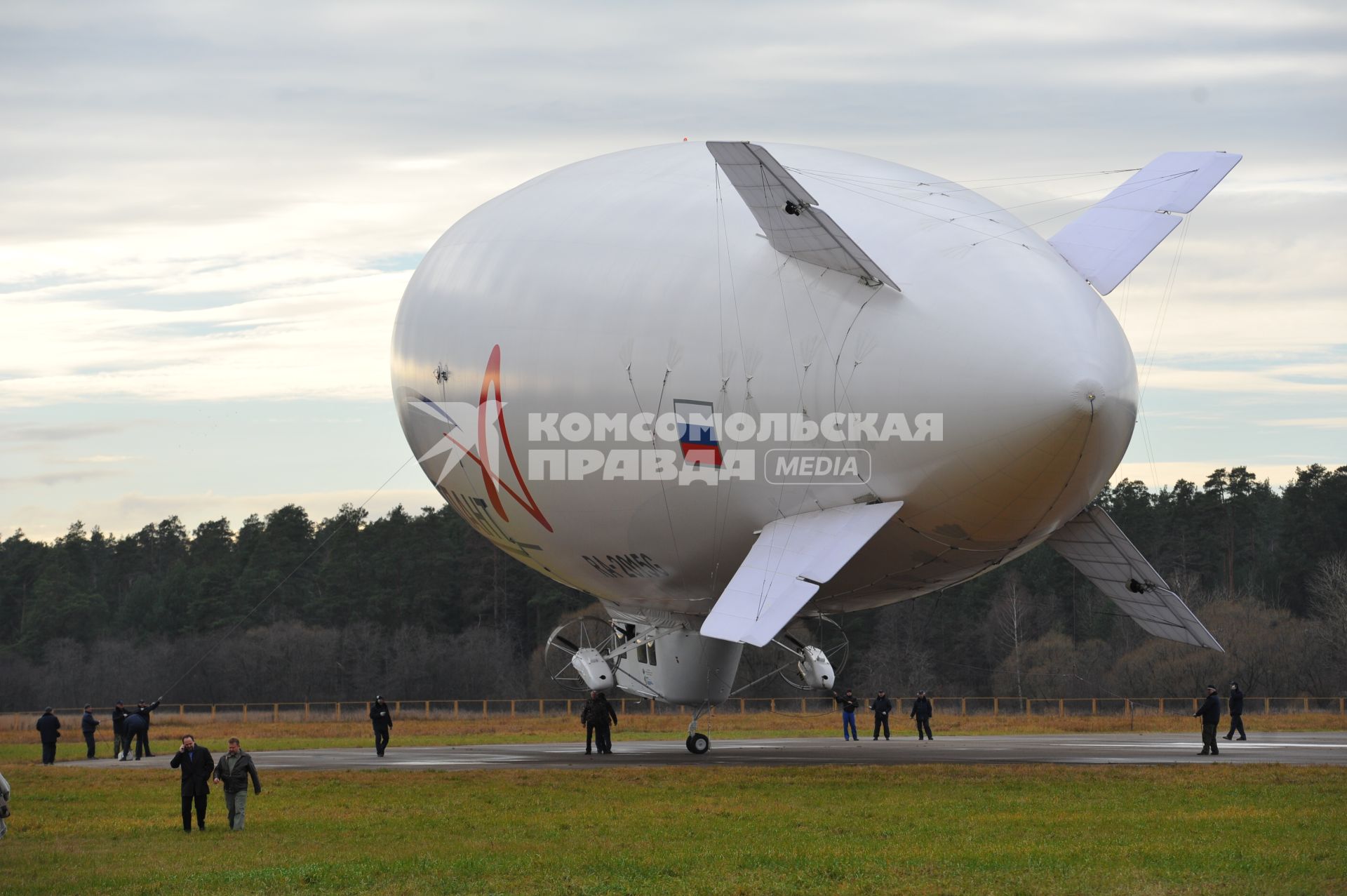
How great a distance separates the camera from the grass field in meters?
45.7

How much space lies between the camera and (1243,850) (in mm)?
17188

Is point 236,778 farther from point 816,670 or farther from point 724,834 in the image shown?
point 816,670

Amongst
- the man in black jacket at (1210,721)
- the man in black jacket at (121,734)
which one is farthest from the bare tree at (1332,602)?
the man in black jacket at (121,734)

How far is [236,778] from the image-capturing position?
68.8ft

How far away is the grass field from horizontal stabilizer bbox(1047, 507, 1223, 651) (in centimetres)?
1517

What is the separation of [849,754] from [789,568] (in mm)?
12418

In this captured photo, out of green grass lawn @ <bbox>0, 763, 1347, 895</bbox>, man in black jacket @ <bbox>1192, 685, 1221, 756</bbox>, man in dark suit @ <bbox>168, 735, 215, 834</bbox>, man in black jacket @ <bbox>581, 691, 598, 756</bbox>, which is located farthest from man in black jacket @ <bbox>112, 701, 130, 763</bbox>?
man in black jacket @ <bbox>1192, 685, 1221, 756</bbox>

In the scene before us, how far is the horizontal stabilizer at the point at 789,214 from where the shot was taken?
22562 millimetres

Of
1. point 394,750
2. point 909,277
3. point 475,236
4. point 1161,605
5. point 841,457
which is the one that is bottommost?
point 394,750

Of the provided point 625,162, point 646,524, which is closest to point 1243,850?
point 646,524

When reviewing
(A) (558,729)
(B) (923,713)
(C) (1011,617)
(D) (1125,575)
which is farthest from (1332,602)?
(D) (1125,575)

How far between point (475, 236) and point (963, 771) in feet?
45.9

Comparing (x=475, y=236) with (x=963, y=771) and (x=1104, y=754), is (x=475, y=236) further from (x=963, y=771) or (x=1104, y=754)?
(x=1104, y=754)

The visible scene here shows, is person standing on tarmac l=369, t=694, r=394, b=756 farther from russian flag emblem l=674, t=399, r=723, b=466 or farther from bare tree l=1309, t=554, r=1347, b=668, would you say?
bare tree l=1309, t=554, r=1347, b=668
